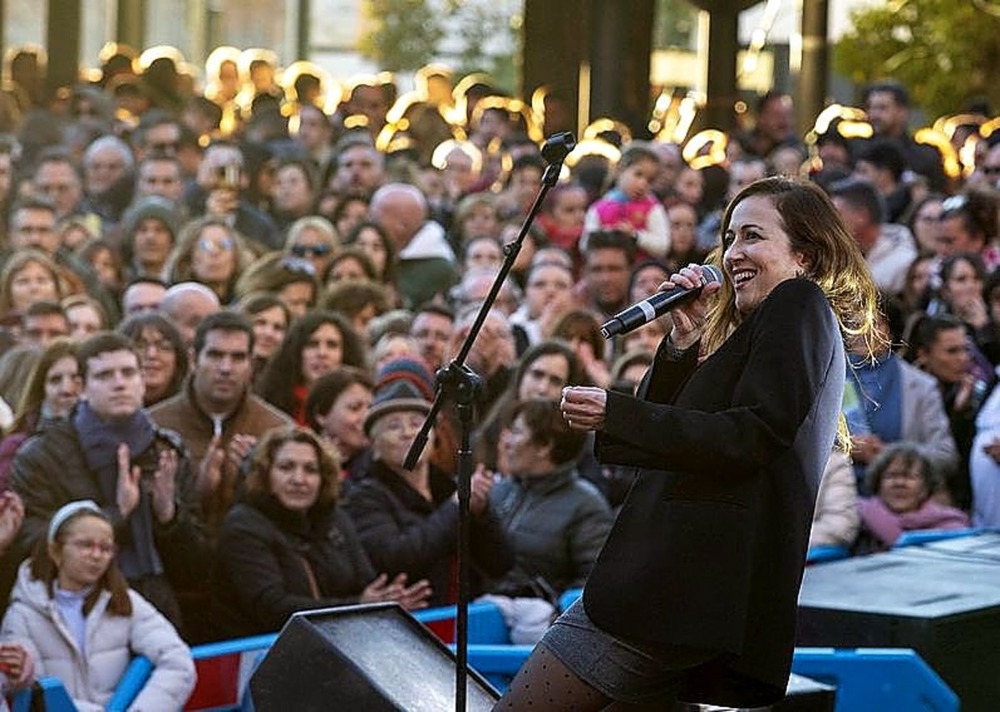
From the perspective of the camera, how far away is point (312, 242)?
1141 cm

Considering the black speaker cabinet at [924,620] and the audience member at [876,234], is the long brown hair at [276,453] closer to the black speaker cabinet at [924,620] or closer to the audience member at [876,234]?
the black speaker cabinet at [924,620]

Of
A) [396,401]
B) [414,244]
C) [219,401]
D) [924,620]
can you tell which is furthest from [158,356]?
[924,620]

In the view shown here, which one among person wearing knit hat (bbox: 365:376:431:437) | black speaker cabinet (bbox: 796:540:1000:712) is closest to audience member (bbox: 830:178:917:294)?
person wearing knit hat (bbox: 365:376:431:437)

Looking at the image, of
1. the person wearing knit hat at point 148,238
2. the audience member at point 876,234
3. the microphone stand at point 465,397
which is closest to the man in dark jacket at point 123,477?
the microphone stand at point 465,397

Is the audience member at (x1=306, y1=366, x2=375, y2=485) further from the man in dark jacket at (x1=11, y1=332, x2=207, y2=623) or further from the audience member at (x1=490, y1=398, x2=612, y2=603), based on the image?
the man in dark jacket at (x1=11, y1=332, x2=207, y2=623)

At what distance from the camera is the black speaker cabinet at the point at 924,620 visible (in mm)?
6336

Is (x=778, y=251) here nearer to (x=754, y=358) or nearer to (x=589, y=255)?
(x=754, y=358)

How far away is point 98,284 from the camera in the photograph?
10883 millimetres

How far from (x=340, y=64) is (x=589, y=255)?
35.7 m

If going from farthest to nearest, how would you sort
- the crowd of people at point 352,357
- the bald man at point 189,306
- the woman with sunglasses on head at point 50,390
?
the bald man at point 189,306
the woman with sunglasses on head at point 50,390
the crowd of people at point 352,357

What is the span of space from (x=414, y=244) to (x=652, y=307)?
26.1 feet

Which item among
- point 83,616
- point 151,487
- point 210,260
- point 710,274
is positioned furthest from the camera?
point 210,260

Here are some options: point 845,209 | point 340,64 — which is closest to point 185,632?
point 845,209

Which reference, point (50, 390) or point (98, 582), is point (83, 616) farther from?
point (50, 390)
